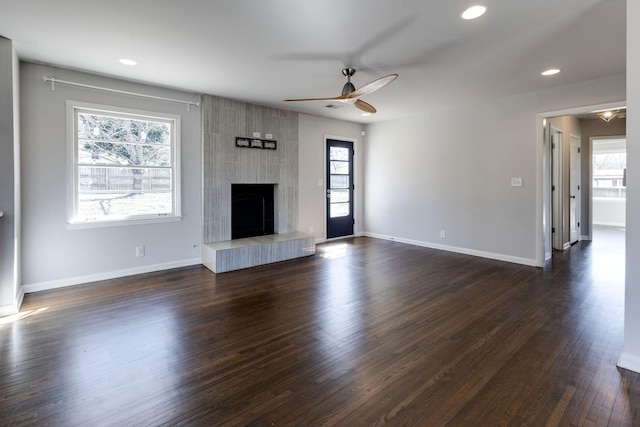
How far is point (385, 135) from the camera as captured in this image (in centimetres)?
690

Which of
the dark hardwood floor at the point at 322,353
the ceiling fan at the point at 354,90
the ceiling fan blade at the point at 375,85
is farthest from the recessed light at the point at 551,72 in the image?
the dark hardwood floor at the point at 322,353

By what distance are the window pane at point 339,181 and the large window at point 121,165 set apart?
128 inches

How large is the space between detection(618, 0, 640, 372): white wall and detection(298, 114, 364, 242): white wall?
4748 mm

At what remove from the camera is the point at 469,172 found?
554 centimetres

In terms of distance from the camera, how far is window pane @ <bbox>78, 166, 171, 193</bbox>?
405 centimetres

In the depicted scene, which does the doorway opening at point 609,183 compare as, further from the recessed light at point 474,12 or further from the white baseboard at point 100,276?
the white baseboard at point 100,276

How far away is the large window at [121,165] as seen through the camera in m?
3.99

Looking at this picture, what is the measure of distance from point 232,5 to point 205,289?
2.97 meters

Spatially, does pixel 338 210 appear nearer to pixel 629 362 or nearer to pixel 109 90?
pixel 109 90

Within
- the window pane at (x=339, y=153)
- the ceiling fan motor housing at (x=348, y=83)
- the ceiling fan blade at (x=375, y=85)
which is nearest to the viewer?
the ceiling fan blade at (x=375, y=85)

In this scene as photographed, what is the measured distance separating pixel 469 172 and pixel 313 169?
2.90 metres

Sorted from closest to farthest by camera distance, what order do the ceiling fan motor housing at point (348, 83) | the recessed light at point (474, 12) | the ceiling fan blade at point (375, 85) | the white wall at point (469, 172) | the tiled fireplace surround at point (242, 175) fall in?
the recessed light at point (474, 12)
the ceiling fan blade at point (375, 85)
the ceiling fan motor housing at point (348, 83)
the white wall at point (469, 172)
the tiled fireplace surround at point (242, 175)

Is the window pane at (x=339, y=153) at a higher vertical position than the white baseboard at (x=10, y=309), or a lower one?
higher

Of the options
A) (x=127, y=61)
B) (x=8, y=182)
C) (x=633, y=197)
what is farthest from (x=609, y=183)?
(x=8, y=182)
